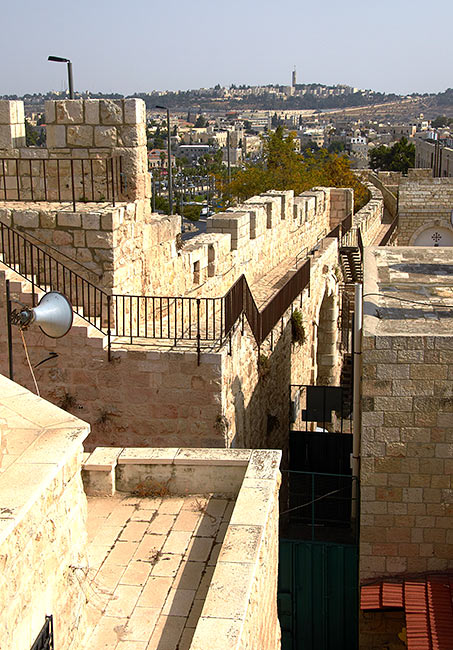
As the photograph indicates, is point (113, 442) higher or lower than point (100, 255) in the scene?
lower

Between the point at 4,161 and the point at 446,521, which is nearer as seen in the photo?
the point at 446,521

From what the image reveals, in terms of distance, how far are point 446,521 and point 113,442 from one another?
10.1 feet

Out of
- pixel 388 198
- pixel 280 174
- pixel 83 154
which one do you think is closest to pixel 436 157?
pixel 388 198

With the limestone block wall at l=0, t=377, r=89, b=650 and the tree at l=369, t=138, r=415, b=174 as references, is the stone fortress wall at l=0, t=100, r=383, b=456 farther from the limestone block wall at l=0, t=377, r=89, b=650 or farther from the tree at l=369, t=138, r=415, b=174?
the tree at l=369, t=138, r=415, b=174

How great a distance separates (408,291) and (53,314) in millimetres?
3856

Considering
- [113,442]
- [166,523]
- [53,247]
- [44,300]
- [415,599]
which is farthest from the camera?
[53,247]

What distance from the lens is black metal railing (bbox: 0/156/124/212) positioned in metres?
9.23

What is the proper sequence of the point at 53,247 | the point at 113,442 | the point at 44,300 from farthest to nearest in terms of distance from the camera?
the point at 53,247, the point at 113,442, the point at 44,300

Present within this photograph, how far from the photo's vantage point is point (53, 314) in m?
6.02

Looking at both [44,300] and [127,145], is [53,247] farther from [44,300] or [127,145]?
[44,300]

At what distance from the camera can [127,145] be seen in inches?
358

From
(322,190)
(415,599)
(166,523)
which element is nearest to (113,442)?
(166,523)

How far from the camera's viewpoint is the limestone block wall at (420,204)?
79.3 feet

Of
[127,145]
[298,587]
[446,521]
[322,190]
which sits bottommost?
[298,587]
